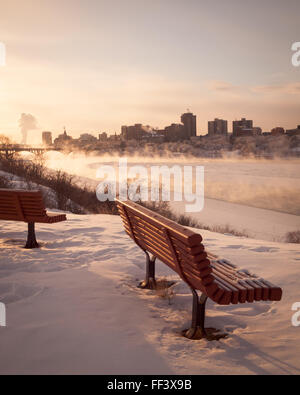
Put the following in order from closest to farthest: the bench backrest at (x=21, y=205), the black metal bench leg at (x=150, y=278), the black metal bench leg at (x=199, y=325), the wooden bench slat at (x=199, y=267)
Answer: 1. the wooden bench slat at (x=199, y=267)
2. the black metal bench leg at (x=199, y=325)
3. the black metal bench leg at (x=150, y=278)
4. the bench backrest at (x=21, y=205)

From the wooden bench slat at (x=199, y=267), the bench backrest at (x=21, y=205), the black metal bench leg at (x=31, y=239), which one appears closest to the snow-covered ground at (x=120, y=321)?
the black metal bench leg at (x=31, y=239)

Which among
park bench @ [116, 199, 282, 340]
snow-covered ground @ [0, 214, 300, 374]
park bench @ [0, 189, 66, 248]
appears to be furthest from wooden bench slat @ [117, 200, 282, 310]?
park bench @ [0, 189, 66, 248]

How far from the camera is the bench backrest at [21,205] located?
6.62 metres

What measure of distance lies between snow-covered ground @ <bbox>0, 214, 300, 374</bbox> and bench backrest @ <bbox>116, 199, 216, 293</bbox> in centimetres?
58

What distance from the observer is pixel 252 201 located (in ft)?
73.9

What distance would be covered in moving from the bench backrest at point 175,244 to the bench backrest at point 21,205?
7.21 ft

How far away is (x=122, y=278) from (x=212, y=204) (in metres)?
16.4

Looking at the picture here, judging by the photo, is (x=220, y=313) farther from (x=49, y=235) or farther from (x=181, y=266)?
(x=49, y=235)

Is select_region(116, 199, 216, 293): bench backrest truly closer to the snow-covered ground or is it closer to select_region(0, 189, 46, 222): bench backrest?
the snow-covered ground

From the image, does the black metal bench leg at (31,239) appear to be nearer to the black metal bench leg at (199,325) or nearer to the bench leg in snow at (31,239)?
the bench leg in snow at (31,239)

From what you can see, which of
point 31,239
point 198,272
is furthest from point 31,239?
point 198,272

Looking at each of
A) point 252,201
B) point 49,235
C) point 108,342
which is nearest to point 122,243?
point 49,235

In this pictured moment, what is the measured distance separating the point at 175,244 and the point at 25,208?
3921mm

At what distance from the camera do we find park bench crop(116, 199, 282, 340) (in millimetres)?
3248
